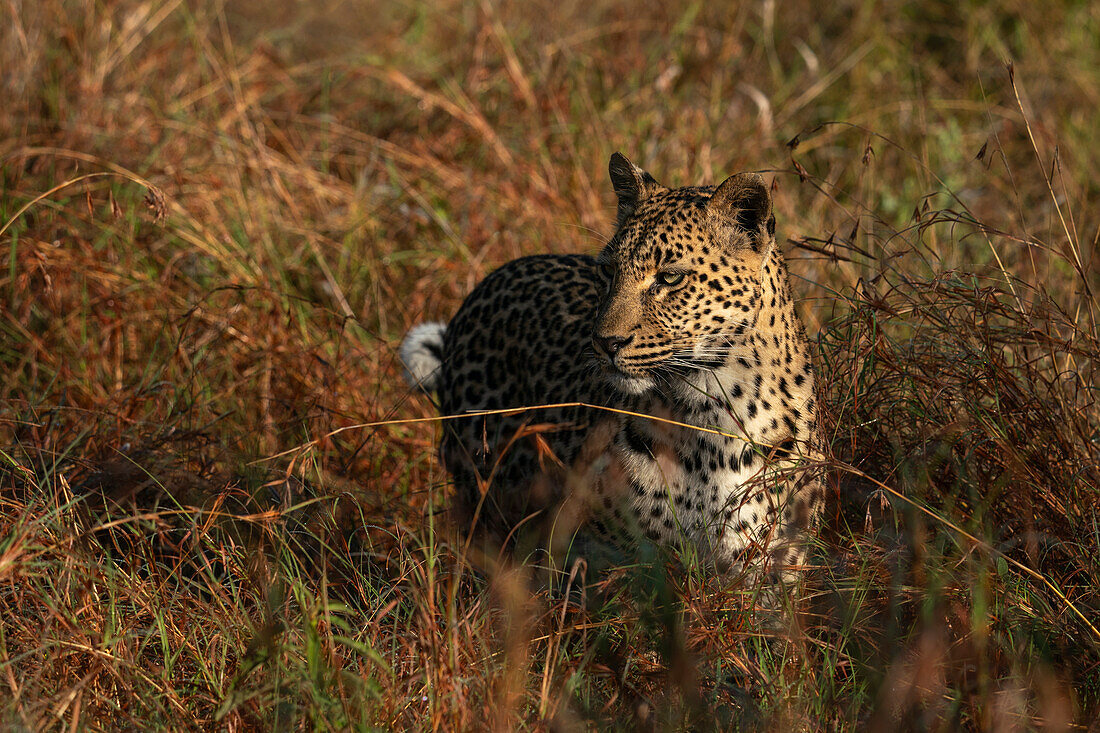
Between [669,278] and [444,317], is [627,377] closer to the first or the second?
[669,278]

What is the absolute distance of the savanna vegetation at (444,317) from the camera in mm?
3053

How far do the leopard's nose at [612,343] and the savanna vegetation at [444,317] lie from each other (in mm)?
695


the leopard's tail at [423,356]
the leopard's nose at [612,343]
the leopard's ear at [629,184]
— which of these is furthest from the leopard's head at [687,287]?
the leopard's tail at [423,356]

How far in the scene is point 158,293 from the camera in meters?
5.60

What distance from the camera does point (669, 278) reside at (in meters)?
3.76

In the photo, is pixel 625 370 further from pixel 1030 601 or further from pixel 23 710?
pixel 23 710

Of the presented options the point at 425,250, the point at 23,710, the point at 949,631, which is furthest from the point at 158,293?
the point at 949,631

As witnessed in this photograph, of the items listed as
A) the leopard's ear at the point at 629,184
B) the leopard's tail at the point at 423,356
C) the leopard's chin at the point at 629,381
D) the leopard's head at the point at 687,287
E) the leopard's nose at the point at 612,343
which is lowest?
the leopard's tail at the point at 423,356

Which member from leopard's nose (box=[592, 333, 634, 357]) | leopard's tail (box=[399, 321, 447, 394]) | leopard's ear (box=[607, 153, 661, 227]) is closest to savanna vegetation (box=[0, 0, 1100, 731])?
leopard's tail (box=[399, 321, 447, 394])

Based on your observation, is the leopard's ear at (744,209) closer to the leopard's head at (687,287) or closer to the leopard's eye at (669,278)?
the leopard's head at (687,287)

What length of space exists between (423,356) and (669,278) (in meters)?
1.81

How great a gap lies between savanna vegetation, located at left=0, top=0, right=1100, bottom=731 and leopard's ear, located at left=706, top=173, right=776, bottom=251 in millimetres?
352

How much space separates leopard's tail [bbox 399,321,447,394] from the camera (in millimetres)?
5148

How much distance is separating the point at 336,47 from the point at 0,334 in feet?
14.3
